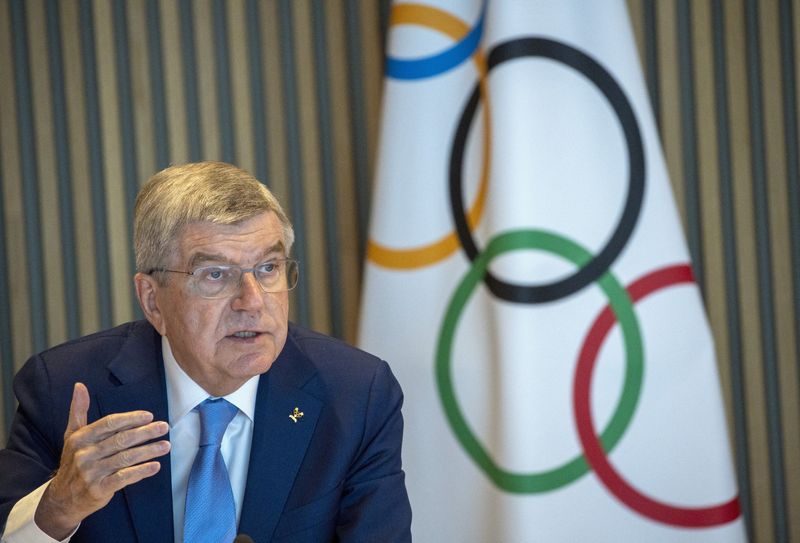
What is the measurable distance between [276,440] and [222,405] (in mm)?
133

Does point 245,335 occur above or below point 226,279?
below

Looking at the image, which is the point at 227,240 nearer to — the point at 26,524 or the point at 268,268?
the point at 268,268

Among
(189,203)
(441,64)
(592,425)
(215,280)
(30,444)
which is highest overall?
(441,64)

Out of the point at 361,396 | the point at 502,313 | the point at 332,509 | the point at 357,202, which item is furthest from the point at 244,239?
the point at 357,202

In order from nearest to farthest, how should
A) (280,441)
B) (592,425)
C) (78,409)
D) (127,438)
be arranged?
(127,438)
(78,409)
(280,441)
(592,425)

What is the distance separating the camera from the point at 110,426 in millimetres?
1719

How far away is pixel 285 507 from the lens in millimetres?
2074

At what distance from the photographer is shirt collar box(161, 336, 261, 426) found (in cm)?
215

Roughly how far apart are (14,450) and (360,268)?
1.71 metres

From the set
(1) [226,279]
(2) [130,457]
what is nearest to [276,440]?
(1) [226,279]

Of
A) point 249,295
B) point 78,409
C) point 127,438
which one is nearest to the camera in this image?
point 127,438

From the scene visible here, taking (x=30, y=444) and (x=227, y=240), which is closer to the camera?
(x=227, y=240)

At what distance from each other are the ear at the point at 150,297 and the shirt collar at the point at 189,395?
86mm

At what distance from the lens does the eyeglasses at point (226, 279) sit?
6.68 feet
